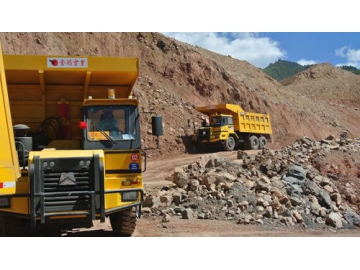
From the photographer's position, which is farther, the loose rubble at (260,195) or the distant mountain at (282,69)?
the distant mountain at (282,69)

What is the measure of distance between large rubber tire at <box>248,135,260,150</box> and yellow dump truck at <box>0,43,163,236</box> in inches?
748

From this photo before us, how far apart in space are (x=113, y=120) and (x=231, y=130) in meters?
18.6

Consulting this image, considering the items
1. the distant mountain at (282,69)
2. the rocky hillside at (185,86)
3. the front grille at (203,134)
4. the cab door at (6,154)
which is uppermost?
the distant mountain at (282,69)

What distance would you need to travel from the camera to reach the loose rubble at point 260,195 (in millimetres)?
11289

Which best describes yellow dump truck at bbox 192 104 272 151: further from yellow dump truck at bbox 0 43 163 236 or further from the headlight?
the headlight

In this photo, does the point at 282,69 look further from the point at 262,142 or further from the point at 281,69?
the point at 262,142

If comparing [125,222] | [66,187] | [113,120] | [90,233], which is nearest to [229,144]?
[90,233]

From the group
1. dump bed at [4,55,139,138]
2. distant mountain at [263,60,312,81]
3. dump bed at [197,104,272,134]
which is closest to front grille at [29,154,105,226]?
dump bed at [4,55,139,138]

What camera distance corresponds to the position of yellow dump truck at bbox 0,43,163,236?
6.80 metres

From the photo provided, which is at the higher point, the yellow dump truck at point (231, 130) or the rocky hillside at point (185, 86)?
the rocky hillside at point (185, 86)

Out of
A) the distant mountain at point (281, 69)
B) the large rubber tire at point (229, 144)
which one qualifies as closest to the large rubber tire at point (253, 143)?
the large rubber tire at point (229, 144)

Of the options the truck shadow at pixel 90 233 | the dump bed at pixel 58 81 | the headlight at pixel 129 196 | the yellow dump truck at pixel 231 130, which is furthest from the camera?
the yellow dump truck at pixel 231 130

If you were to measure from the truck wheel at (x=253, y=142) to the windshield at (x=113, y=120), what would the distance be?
20.3 meters

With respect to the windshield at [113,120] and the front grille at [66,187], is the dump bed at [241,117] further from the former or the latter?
the front grille at [66,187]
